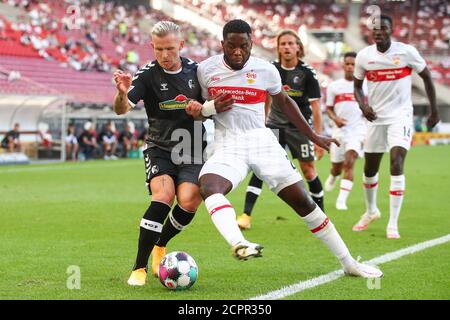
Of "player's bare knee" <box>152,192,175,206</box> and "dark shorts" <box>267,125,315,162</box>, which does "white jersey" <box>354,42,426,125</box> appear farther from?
"player's bare knee" <box>152,192,175,206</box>

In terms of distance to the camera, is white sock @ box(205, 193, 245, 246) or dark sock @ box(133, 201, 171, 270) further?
dark sock @ box(133, 201, 171, 270)

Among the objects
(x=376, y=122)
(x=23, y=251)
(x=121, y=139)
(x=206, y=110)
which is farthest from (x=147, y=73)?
(x=121, y=139)

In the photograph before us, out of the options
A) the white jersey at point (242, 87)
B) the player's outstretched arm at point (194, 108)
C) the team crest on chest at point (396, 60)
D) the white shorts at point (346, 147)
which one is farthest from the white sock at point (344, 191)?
the player's outstretched arm at point (194, 108)

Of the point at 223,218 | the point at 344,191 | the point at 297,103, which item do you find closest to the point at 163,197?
the point at 223,218

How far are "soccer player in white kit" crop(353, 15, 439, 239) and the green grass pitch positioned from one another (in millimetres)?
801

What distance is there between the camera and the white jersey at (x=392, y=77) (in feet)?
33.1

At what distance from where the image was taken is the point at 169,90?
7.05 meters

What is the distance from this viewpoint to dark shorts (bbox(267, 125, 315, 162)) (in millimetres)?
11062

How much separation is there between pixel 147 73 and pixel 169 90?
244 mm

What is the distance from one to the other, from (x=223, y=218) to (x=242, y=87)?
1.19 metres

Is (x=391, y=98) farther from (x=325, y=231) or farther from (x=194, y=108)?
(x=194, y=108)

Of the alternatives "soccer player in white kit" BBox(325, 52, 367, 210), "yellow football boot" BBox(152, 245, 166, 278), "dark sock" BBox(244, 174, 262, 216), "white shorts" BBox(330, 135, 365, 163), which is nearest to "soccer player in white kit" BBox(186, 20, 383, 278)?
"yellow football boot" BBox(152, 245, 166, 278)

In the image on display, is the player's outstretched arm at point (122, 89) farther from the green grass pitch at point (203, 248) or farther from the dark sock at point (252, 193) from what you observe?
the dark sock at point (252, 193)

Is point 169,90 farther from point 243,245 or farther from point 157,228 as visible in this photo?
point 243,245
